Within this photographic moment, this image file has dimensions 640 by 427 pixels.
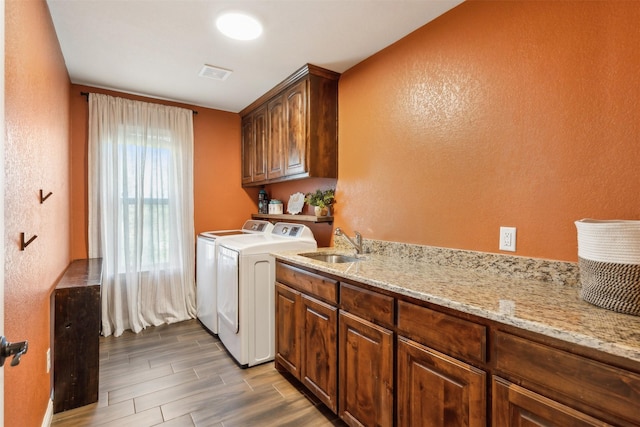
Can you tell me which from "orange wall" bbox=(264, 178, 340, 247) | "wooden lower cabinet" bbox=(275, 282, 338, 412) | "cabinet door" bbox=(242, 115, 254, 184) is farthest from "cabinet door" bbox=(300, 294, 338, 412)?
"cabinet door" bbox=(242, 115, 254, 184)

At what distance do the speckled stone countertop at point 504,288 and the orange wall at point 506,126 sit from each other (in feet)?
0.28

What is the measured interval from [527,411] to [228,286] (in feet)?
7.07

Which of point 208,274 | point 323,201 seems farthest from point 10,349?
point 208,274

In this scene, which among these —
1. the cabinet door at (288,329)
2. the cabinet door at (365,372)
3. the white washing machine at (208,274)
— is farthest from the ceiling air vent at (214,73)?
the cabinet door at (365,372)

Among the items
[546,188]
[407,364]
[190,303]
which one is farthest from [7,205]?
[190,303]

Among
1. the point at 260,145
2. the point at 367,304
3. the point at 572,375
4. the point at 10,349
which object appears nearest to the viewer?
the point at 10,349

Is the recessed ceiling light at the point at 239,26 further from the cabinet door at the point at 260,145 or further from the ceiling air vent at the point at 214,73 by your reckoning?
the cabinet door at the point at 260,145

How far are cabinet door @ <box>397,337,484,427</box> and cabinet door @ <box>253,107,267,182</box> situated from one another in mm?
2405

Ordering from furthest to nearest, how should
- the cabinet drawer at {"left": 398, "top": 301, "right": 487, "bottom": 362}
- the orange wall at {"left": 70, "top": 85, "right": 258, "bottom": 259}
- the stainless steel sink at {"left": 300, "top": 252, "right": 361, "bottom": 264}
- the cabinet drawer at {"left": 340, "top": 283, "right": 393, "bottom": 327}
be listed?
the orange wall at {"left": 70, "top": 85, "right": 258, "bottom": 259} → the stainless steel sink at {"left": 300, "top": 252, "right": 361, "bottom": 264} → the cabinet drawer at {"left": 340, "top": 283, "right": 393, "bottom": 327} → the cabinet drawer at {"left": 398, "top": 301, "right": 487, "bottom": 362}

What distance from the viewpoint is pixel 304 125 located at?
262 cm

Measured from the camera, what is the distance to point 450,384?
1190 millimetres

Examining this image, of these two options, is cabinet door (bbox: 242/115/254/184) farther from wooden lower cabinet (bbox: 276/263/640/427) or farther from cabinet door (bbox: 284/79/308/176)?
wooden lower cabinet (bbox: 276/263/640/427)

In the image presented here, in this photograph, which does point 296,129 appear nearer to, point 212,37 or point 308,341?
point 212,37

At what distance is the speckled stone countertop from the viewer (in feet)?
2.87
